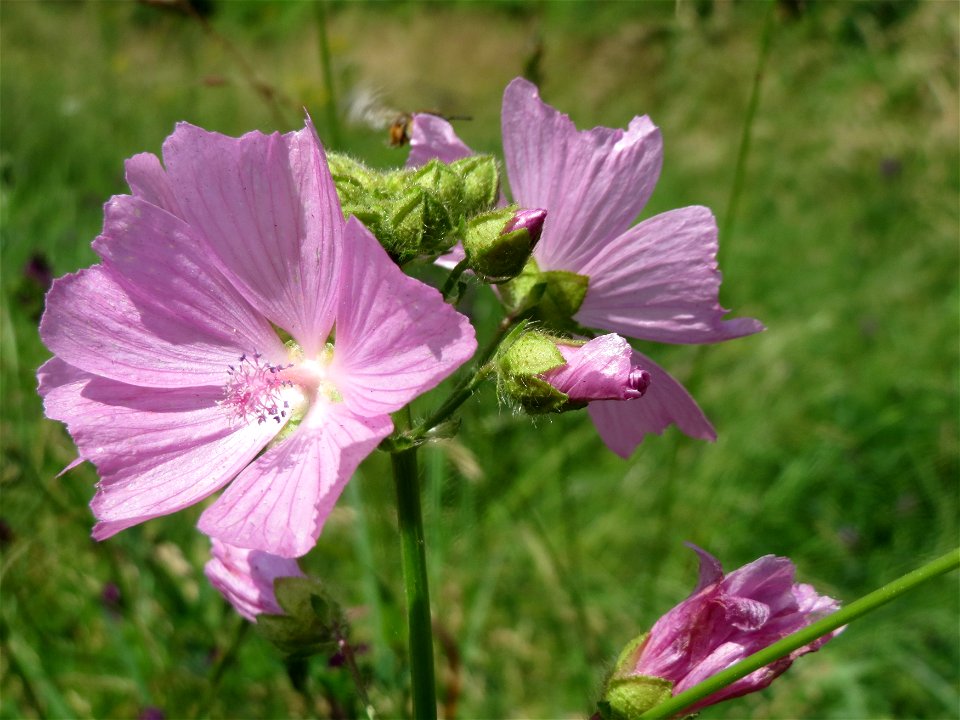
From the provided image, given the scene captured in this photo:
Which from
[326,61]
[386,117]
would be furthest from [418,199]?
[326,61]

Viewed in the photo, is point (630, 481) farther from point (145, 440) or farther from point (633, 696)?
point (145, 440)

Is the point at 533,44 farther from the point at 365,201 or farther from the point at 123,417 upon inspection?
the point at 123,417

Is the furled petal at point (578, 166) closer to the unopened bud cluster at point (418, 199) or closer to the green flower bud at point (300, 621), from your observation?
the unopened bud cluster at point (418, 199)

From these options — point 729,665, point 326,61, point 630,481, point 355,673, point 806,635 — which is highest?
point 326,61

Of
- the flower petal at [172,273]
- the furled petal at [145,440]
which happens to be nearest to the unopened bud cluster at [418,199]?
the flower petal at [172,273]

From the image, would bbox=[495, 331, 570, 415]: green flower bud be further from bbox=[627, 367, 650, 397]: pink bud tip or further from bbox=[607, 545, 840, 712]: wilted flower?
bbox=[607, 545, 840, 712]: wilted flower

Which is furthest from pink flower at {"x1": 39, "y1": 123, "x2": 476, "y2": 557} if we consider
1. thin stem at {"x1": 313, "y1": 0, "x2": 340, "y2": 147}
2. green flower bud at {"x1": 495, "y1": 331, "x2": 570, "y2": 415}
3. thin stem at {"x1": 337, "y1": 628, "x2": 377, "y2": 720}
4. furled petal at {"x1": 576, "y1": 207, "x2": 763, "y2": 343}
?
thin stem at {"x1": 313, "y1": 0, "x2": 340, "y2": 147}
